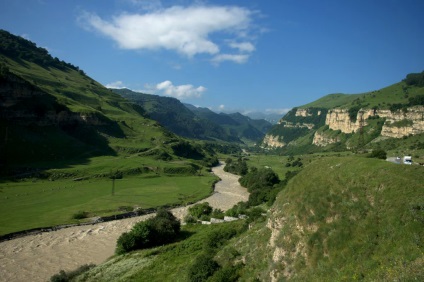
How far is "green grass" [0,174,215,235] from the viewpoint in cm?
6216

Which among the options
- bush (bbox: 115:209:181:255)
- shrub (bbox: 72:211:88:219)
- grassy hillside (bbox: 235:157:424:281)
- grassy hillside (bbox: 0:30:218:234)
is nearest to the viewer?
grassy hillside (bbox: 235:157:424:281)

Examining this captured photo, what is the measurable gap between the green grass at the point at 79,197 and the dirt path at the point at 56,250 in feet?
17.3

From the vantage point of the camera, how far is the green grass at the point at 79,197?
2447 inches

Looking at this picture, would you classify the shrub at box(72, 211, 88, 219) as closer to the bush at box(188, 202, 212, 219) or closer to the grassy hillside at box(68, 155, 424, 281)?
the bush at box(188, 202, 212, 219)

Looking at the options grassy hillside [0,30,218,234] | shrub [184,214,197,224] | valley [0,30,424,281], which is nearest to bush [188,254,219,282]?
valley [0,30,424,281]

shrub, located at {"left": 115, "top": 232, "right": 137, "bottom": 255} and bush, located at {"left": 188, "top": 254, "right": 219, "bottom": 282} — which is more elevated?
bush, located at {"left": 188, "top": 254, "right": 219, "bottom": 282}

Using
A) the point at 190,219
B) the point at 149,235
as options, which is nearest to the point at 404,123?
the point at 190,219

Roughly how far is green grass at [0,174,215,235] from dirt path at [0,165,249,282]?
17.3 ft

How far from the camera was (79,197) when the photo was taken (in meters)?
80.2

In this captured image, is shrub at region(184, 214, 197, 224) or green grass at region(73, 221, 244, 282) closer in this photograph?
green grass at region(73, 221, 244, 282)

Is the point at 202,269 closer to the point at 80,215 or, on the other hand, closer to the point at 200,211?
the point at 200,211

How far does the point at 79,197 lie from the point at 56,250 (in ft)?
Answer: 108

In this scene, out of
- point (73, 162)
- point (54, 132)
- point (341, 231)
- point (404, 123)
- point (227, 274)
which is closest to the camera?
point (341, 231)

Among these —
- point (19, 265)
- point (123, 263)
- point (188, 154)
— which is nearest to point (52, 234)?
point (19, 265)
